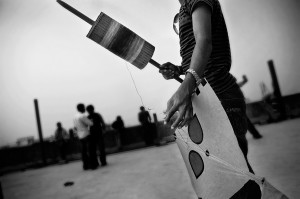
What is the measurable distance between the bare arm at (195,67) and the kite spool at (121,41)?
1.73 ft

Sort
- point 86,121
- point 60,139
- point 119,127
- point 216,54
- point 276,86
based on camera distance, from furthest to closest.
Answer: point 119,127, point 276,86, point 60,139, point 86,121, point 216,54

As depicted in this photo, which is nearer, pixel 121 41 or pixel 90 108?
pixel 121 41

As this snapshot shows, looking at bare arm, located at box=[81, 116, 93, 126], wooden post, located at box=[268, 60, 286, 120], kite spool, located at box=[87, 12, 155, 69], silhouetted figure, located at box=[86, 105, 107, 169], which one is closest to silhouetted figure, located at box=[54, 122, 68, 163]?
silhouetted figure, located at box=[86, 105, 107, 169]

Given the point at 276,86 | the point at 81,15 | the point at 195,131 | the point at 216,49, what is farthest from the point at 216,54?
the point at 276,86

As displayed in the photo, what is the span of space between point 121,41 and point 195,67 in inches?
27.3

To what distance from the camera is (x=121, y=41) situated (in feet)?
5.06

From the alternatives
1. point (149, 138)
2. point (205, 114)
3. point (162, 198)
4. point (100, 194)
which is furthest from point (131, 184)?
point (149, 138)

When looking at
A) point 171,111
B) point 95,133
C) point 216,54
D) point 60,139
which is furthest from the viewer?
point 60,139

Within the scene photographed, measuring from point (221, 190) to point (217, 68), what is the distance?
2.08 ft

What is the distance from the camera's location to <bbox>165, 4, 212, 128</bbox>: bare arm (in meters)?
0.94

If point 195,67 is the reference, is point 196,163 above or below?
below

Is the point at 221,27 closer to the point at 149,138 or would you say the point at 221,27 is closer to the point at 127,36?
the point at 127,36

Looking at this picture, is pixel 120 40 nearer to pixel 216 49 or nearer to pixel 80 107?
pixel 216 49

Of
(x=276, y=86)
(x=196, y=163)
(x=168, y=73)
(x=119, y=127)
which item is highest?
(x=276, y=86)
